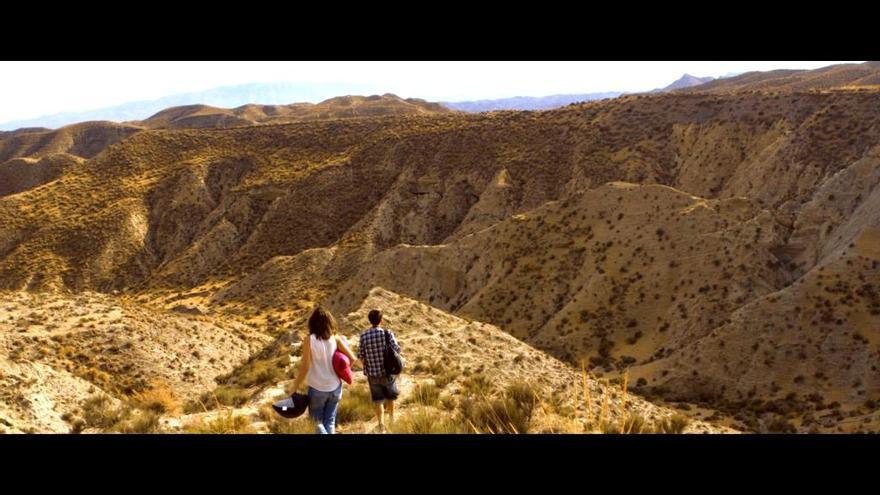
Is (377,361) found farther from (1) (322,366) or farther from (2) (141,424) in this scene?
(2) (141,424)

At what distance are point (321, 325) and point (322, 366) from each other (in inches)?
19.1

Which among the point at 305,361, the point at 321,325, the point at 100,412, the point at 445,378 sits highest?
the point at 321,325

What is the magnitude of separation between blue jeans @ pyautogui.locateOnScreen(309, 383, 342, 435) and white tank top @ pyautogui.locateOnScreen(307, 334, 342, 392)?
69 mm

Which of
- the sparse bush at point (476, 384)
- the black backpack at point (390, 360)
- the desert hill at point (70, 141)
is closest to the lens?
the black backpack at point (390, 360)

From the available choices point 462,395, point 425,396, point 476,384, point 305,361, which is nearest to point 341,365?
point 305,361

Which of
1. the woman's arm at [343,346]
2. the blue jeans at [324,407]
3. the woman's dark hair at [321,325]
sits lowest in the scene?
the blue jeans at [324,407]

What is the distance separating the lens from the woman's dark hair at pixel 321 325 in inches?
307

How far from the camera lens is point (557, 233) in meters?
36.4

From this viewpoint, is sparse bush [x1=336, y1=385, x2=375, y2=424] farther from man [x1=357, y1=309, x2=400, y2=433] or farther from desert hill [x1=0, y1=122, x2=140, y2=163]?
desert hill [x1=0, y1=122, x2=140, y2=163]

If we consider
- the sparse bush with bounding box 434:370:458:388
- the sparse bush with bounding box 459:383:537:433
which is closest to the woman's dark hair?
the sparse bush with bounding box 459:383:537:433

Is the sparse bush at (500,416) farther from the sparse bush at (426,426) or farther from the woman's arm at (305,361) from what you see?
the woman's arm at (305,361)

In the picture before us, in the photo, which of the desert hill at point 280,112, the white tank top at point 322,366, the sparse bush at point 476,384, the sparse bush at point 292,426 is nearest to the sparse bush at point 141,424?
the sparse bush at point 292,426
